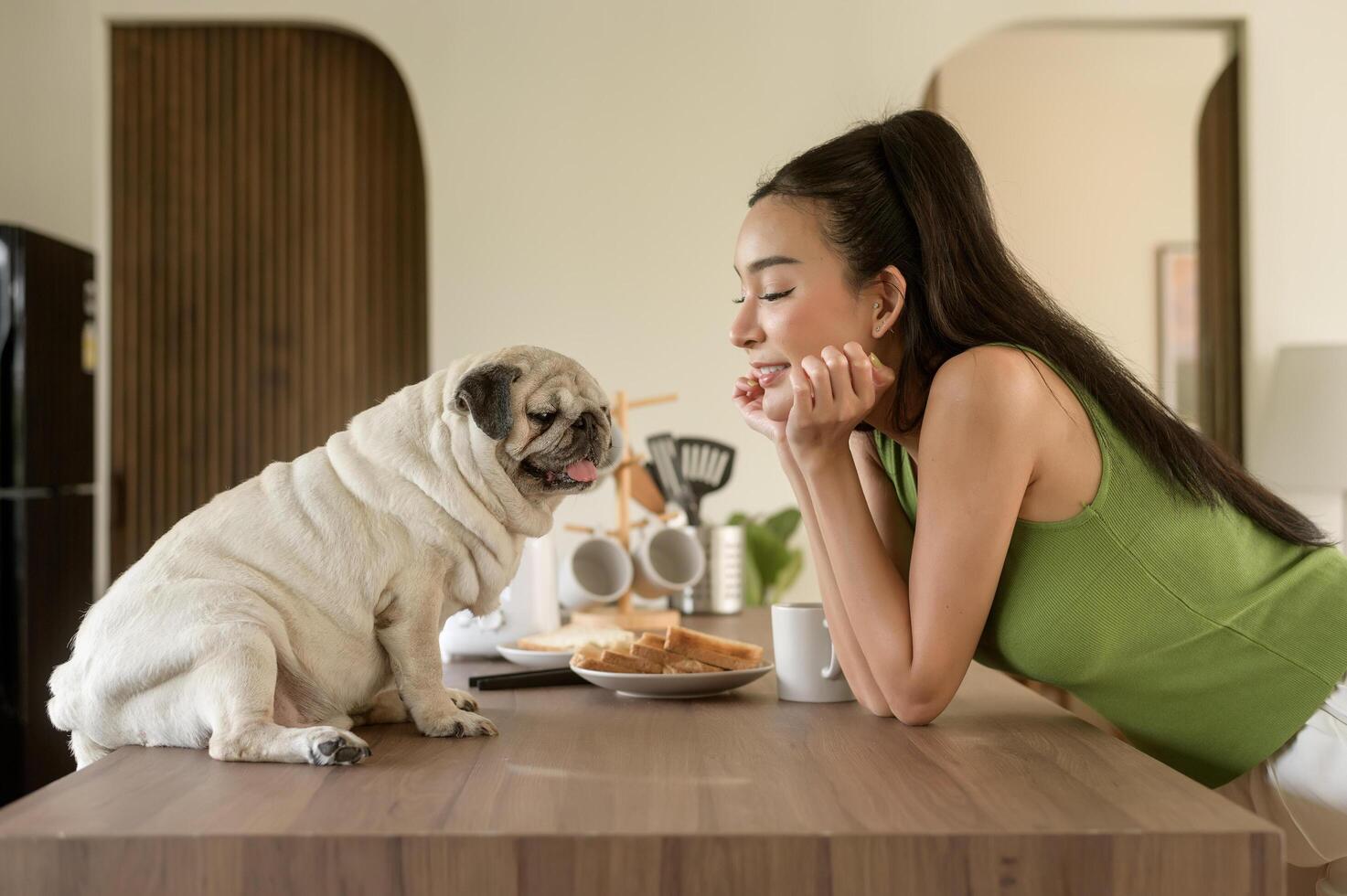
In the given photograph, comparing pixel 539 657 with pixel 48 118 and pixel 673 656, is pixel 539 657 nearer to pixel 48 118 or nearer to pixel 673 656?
pixel 673 656

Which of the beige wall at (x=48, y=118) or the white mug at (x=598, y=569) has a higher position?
the beige wall at (x=48, y=118)

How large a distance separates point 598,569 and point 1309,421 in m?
2.56

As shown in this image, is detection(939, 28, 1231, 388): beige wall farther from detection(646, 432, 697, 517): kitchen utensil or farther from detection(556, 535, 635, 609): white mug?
detection(556, 535, 635, 609): white mug

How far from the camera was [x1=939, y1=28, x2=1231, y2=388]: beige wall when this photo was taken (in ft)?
16.2

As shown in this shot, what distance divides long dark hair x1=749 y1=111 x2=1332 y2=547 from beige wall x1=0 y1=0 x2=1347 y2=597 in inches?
105

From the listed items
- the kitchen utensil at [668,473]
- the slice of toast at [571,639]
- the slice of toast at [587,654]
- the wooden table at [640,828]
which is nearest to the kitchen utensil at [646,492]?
the kitchen utensil at [668,473]

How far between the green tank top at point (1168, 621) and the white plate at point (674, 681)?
0.27m

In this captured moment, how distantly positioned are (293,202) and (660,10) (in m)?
1.36

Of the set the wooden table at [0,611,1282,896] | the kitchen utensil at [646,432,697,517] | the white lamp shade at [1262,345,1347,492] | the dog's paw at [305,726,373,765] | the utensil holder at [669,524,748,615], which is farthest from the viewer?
the white lamp shade at [1262,345,1347,492]

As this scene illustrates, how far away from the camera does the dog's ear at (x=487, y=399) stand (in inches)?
41.2

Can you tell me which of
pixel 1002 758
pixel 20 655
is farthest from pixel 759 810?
pixel 20 655

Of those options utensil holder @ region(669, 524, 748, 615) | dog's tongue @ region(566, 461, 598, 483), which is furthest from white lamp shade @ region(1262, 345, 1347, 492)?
dog's tongue @ region(566, 461, 598, 483)

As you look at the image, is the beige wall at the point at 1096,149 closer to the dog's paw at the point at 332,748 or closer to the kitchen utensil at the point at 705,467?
the kitchen utensil at the point at 705,467

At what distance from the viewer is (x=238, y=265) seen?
4.00m
